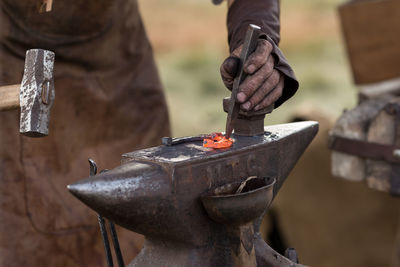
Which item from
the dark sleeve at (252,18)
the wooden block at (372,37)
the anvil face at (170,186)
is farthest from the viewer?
the wooden block at (372,37)

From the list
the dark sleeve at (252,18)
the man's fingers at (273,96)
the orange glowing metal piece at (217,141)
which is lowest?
the orange glowing metal piece at (217,141)

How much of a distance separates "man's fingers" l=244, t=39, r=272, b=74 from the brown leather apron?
0.72 m

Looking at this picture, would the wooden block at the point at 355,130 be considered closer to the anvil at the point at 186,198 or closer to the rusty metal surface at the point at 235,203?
the anvil at the point at 186,198

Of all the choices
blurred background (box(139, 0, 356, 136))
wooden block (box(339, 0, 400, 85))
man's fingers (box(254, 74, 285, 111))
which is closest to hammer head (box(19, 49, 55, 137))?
man's fingers (box(254, 74, 285, 111))

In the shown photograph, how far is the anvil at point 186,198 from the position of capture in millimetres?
1137

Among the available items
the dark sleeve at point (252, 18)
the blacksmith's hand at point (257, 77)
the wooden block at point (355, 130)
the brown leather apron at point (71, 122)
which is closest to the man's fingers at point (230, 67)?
the blacksmith's hand at point (257, 77)

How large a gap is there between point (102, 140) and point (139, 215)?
0.96 metres

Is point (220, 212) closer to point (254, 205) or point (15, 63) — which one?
point (254, 205)

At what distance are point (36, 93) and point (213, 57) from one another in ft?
29.0

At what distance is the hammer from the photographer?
1301mm

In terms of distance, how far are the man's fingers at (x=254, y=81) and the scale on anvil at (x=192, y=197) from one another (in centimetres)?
11

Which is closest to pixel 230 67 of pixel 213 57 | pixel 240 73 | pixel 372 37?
pixel 240 73

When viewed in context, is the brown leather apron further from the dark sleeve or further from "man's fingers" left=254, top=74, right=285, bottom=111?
"man's fingers" left=254, top=74, right=285, bottom=111

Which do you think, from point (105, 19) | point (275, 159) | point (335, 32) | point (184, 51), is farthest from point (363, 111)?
point (335, 32)
